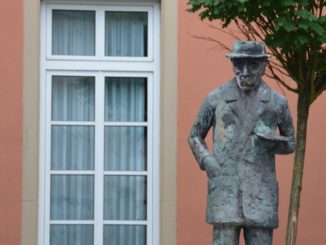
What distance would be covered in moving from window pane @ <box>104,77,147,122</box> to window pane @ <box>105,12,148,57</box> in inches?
11.1

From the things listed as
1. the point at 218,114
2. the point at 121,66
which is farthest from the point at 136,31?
the point at 218,114

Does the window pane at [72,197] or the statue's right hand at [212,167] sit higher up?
the statue's right hand at [212,167]

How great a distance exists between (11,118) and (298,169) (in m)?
3.97

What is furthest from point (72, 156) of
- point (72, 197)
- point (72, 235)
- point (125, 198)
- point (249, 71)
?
point (249, 71)

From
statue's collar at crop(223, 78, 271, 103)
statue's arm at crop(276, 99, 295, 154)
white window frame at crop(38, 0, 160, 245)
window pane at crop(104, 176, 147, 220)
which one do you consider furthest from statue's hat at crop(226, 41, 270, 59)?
window pane at crop(104, 176, 147, 220)

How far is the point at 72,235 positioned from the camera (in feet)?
44.3

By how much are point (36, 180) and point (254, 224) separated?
4033mm

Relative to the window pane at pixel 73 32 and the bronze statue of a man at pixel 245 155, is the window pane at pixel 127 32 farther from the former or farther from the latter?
the bronze statue of a man at pixel 245 155

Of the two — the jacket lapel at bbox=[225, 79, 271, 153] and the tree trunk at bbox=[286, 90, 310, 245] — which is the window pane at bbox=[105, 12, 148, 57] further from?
the jacket lapel at bbox=[225, 79, 271, 153]

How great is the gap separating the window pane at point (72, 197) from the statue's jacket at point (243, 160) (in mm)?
3966

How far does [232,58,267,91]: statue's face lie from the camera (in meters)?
9.59

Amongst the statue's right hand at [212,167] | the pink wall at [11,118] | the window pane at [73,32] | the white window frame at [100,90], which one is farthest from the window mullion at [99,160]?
the statue's right hand at [212,167]

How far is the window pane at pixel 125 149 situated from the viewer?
13.6 m

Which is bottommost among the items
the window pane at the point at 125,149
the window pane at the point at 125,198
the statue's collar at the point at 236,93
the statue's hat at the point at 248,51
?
the window pane at the point at 125,198
